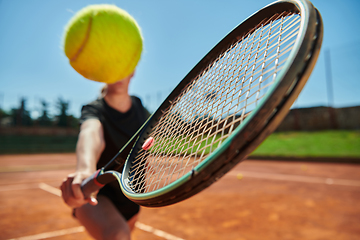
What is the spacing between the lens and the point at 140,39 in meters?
1.54

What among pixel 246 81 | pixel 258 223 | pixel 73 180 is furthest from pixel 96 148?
pixel 258 223

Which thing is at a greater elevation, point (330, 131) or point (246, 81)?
point (246, 81)

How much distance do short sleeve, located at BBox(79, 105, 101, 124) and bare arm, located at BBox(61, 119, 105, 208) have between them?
39 millimetres

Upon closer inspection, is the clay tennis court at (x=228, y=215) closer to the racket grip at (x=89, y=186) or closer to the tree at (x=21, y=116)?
the racket grip at (x=89, y=186)

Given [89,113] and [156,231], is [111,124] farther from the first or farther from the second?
[156,231]

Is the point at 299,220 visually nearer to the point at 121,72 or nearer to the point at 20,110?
the point at 121,72

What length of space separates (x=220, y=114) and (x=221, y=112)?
1 cm

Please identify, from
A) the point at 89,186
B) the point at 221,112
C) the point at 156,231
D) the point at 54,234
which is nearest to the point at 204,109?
the point at 221,112

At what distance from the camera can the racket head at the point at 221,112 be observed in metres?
0.58

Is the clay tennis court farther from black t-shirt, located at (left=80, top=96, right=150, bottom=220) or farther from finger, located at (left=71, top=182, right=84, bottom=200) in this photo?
finger, located at (left=71, top=182, right=84, bottom=200)

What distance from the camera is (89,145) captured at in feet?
4.28

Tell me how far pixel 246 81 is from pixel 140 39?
0.83 m

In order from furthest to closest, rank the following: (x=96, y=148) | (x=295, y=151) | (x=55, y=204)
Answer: (x=295, y=151) < (x=55, y=204) < (x=96, y=148)

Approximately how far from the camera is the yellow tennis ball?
4.65 feet
